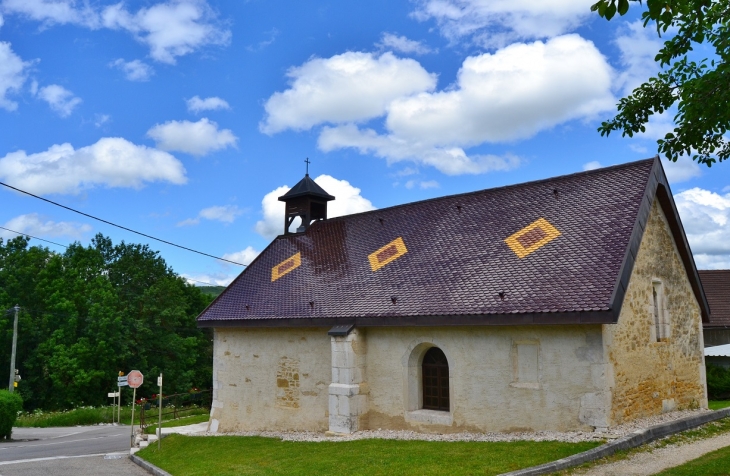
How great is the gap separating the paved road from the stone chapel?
11.7 feet

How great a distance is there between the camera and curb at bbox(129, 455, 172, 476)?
12.5m

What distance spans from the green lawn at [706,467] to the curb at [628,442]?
1.11 m

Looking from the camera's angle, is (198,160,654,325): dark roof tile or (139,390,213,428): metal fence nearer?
(198,160,654,325): dark roof tile

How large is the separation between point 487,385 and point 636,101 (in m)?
6.69

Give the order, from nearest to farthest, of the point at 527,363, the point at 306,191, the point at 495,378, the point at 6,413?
the point at 527,363, the point at 495,378, the point at 306,191, the point at 6,413

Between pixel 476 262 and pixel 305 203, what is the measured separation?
9.61 metres

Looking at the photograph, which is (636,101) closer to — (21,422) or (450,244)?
(450,244)

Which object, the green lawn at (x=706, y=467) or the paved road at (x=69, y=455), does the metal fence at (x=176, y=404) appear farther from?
the green lawn at (x=706, y=467)

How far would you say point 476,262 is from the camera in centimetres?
1477

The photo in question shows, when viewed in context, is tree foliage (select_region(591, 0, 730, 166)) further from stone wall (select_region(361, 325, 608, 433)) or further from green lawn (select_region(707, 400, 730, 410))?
green lawn (select_region(707, 400, 730, 410))

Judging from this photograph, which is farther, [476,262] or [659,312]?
[476,262]

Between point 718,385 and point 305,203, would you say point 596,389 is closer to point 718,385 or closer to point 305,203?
point 718,385

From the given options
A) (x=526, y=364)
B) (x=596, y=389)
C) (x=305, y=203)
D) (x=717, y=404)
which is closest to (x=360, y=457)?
(x=526, y=364)

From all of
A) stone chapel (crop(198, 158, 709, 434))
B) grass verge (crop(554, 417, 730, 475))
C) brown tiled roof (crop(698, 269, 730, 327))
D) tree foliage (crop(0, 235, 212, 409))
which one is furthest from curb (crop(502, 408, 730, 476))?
tree foliage (crop(0, 235, 212, 409))
